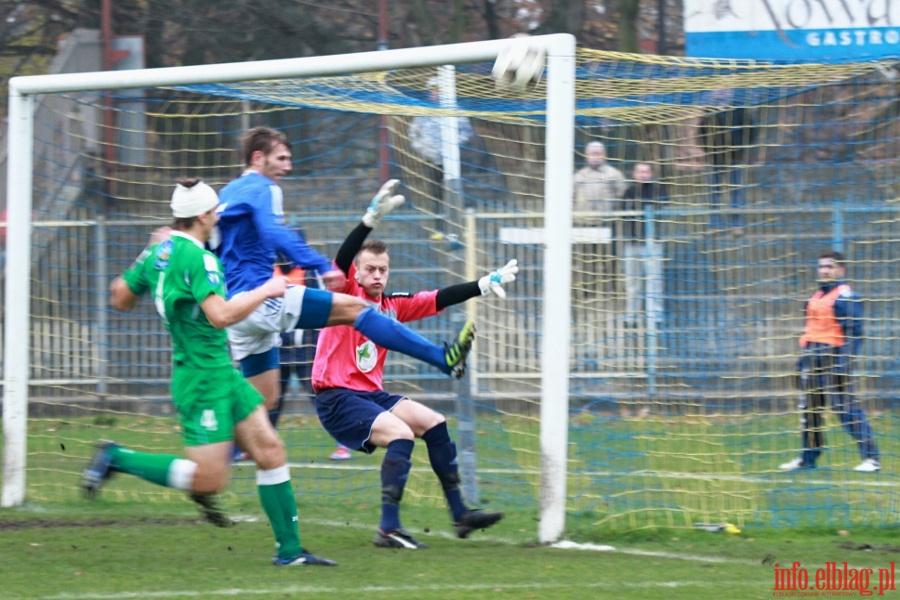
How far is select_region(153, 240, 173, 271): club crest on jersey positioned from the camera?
5.32 metres

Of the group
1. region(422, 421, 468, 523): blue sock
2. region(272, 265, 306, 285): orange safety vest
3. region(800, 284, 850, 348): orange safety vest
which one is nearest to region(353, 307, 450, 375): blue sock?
region(422, 421, 468, 523): blue sock

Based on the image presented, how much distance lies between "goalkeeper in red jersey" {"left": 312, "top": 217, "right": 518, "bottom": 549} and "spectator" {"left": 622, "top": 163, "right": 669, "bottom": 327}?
72.7 inches

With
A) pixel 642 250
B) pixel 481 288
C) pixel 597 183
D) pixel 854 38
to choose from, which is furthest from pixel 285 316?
pixel 854 38

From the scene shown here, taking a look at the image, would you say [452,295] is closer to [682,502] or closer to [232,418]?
[232,418]

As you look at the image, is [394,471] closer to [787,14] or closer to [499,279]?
[499,279]

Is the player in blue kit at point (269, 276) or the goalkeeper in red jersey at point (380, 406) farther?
the goalkeeper in red jersey at point (380, 406)

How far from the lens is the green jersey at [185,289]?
5.26 m

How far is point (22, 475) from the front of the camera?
732cm

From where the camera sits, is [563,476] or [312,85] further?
[312,85]

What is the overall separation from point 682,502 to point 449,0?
942 cm

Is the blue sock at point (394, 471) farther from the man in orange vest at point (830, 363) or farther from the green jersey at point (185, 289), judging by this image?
the man in orange vest at point (830, 363)

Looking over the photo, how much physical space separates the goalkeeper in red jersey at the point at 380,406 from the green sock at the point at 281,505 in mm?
631

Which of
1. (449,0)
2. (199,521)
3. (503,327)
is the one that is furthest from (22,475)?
(449,0)

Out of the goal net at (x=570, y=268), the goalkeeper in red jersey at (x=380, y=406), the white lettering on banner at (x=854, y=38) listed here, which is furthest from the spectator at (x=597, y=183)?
the white lettering on banner at (x=854, y=38)
